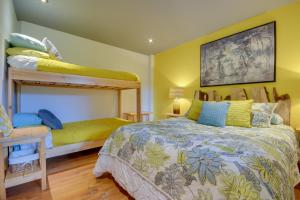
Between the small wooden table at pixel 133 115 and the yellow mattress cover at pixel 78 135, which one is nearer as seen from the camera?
the yellow mattress cover at pixel 78 135

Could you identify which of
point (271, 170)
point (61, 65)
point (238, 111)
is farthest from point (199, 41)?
point (271, 170)

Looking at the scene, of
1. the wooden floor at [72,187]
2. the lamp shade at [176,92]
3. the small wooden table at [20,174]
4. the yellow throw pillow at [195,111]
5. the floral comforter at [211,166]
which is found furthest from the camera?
the lamp shade at [176,92]

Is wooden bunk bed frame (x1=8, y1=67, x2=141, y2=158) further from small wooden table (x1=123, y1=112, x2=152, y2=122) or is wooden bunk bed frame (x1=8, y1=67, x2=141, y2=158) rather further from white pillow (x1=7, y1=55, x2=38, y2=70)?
small wooden table (x1=123, y1=112, x2=152, y2=122)

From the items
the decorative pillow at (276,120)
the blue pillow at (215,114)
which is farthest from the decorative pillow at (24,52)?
the decorative pillow at (276,120)

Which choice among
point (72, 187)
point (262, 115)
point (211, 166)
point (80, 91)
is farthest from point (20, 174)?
point (262, 115)

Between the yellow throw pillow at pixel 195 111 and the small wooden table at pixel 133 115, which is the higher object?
the yellow throw pillow at pixel 195 111

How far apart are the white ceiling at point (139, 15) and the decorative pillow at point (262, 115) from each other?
145cm

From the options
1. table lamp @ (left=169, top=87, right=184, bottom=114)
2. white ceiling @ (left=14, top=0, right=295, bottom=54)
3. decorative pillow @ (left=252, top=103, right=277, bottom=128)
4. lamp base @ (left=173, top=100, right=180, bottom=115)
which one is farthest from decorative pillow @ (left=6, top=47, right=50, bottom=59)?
decorative pillow @ (left=252, top=103, right=277, bottom=128)

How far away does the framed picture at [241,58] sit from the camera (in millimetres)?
2271

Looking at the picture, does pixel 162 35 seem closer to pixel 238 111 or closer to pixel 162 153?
pixel 238 111

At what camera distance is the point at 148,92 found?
177 inches

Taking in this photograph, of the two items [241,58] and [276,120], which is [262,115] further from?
[241,58]

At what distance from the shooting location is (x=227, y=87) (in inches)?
108

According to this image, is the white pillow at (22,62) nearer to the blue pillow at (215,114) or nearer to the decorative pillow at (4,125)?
the decorative pillow at (4,125)
